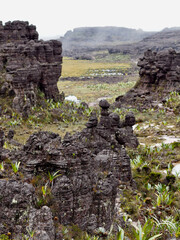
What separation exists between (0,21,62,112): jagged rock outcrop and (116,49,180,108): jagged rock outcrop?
39.4 ft

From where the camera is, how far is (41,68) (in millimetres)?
29328

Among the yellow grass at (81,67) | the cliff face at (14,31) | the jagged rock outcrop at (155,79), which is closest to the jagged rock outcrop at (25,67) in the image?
the cliff face at (14,31)

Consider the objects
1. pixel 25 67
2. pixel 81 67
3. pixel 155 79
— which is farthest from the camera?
pixel 81 67

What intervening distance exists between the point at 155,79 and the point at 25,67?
21.7 m

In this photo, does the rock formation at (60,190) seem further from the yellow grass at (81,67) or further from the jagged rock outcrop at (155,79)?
the yellow grass at (81,67)

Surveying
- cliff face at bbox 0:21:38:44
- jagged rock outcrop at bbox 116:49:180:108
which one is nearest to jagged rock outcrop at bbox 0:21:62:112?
cliff face at bbox 0:21:38:44

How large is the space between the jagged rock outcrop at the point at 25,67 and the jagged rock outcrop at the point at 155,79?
1202 cm

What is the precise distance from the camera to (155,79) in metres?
40.6

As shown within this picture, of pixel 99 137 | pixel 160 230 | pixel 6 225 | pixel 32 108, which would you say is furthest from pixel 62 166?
pixel 32 108

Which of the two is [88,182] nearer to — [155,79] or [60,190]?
[60,190]

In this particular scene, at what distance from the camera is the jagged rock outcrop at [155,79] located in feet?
124

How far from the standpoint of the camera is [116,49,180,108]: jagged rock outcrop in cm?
3772

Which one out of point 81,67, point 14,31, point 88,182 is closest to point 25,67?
point 14,31

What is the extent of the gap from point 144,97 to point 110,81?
119 feet
